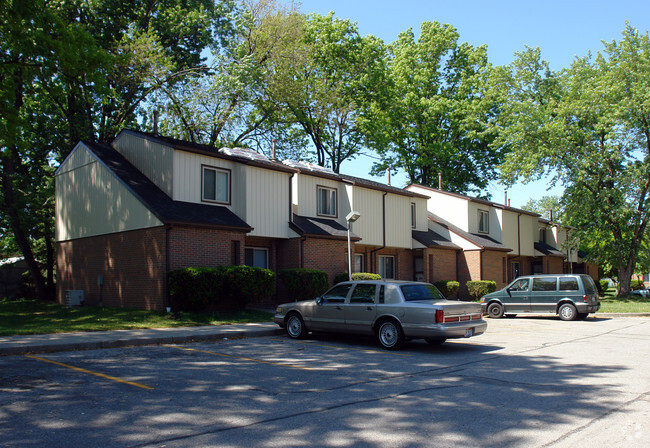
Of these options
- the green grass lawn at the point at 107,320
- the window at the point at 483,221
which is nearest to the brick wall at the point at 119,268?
the green grass lawn at the point at 107,320

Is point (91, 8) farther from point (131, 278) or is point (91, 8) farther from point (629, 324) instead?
point (629, 324)

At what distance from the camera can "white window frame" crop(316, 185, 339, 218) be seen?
2558 cm

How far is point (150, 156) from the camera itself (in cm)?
2150

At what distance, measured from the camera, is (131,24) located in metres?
32.0

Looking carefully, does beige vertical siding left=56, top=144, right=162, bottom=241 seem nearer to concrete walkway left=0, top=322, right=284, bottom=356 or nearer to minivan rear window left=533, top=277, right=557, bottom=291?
concrete walkway left=0, top=322, right=284, bottom=356

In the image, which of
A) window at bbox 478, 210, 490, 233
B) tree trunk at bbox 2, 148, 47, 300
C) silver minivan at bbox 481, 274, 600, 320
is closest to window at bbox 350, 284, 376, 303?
silver minivan at bbox 481, 274, 600, 320

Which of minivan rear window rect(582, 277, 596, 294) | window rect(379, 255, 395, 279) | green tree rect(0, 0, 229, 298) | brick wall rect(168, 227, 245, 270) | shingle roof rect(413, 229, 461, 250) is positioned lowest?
minivan rear window rect(582, 277, 596, 294)

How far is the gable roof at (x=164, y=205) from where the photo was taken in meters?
18.7

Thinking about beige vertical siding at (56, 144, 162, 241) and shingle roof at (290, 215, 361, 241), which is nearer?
beige vertical siding at (56, 144, 162, 241)

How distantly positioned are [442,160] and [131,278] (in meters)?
32.0

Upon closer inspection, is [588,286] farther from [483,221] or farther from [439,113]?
[439,113]

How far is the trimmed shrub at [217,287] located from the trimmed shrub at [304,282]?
160 cm

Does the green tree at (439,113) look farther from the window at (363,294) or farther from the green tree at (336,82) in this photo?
the window at (363,294)

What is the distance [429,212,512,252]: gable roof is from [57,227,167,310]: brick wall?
1883 centimetres
